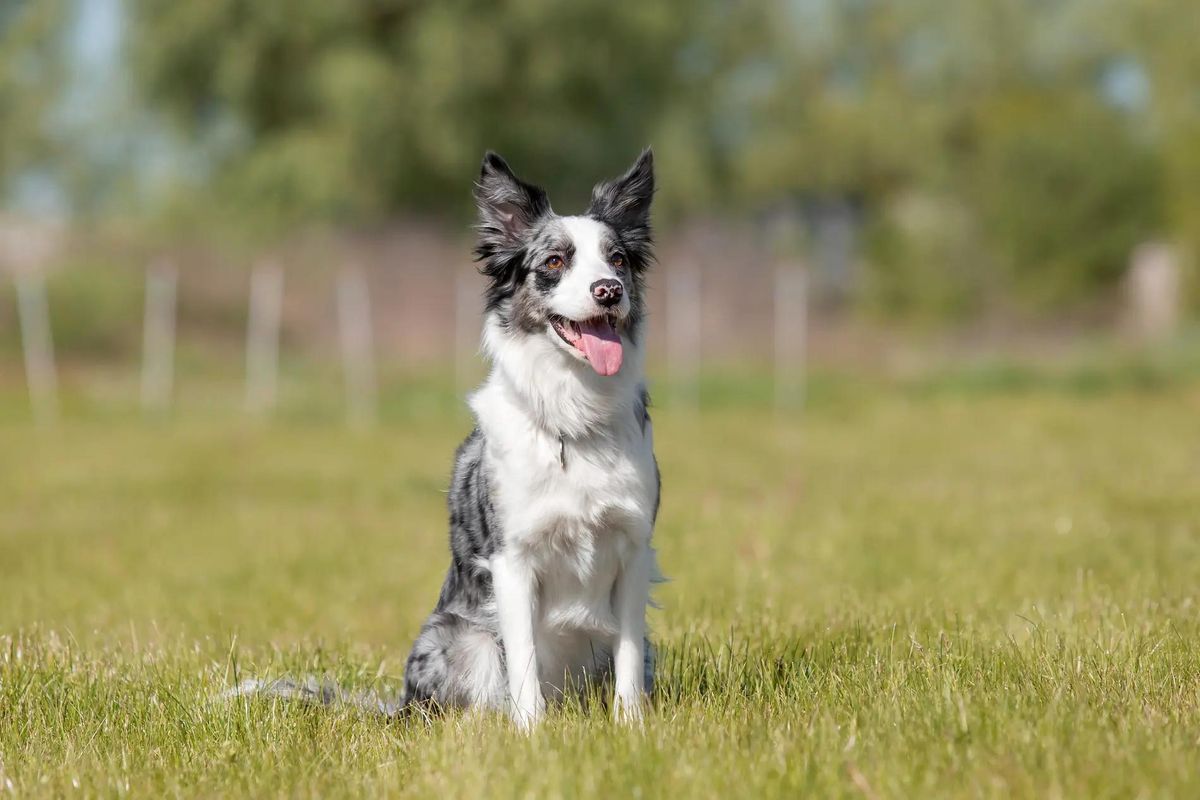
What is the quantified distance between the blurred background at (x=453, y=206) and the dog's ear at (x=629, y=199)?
51.8 feet

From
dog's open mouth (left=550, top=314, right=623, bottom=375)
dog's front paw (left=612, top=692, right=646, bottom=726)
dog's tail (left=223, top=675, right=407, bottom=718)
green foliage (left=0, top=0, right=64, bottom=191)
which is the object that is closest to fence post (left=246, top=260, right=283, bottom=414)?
green foliage (left=0, top=0, right=64, bottom=191)

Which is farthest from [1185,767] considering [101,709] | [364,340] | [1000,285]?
[1000,285]

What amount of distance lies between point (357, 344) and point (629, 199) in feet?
64.9

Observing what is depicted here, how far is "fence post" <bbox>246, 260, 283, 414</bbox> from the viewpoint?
21016 mm

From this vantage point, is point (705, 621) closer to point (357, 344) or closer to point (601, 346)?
point (601, 346)

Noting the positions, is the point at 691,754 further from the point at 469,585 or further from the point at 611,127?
the point at 611,127

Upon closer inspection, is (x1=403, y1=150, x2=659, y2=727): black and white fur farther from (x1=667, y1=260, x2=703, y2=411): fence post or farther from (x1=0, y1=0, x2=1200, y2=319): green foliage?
(x1=0, y1=0, x2=1200, y2=319): green foliage

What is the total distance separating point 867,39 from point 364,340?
2625cm

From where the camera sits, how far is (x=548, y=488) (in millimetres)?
→ 4629

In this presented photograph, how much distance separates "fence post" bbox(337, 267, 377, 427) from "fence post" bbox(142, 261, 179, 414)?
2.87 meters

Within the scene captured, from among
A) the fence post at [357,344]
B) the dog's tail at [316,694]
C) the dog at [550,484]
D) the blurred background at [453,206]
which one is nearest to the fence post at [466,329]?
the blurred background at [453,206]

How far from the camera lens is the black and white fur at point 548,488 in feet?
15.2

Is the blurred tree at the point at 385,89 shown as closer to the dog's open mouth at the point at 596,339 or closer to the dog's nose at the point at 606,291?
the dog's open mouth at the point at 596,339

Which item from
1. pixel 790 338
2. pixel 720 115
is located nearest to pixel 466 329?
pixel 790 338
